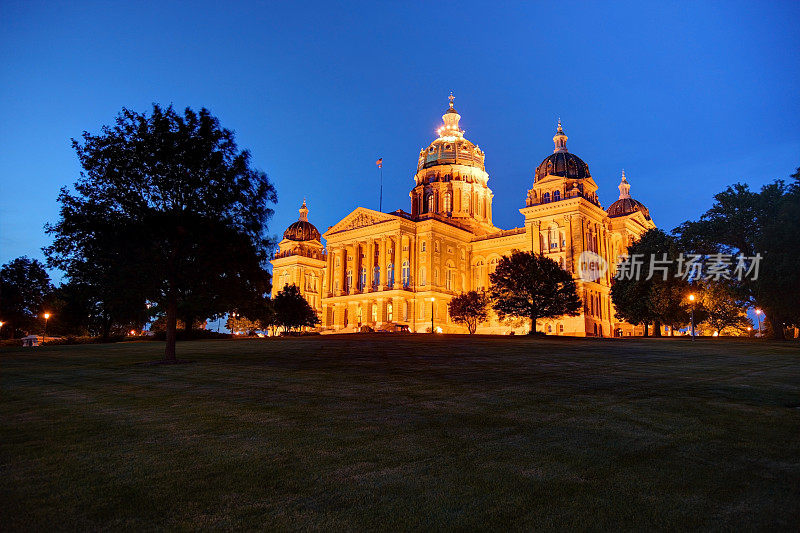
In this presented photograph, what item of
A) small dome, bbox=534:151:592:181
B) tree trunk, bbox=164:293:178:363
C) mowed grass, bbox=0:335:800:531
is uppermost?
small dome, bbox=534:151:592:181

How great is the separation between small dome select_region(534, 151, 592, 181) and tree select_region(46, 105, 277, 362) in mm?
62963

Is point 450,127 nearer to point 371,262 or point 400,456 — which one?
point 371,262

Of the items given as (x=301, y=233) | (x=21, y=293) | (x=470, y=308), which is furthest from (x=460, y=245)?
(x=21, y=293)

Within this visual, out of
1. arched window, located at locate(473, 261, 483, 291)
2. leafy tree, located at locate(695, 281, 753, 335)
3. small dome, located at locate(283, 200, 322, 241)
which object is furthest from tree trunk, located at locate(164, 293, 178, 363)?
small dome, located at locate(283, 200, 322, 241)

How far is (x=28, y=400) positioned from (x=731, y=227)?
49.9 meters

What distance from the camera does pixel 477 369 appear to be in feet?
65.5

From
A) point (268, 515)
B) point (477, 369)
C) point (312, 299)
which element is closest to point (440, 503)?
point (268, 515)

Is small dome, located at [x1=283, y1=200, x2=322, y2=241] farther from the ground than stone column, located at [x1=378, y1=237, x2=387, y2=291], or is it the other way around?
small dome, located at [x1=283, y1=200, x2=322, y2=241]

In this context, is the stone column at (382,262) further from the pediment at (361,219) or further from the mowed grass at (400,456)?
the mowed grass at (400,456)

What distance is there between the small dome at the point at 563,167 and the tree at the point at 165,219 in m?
63.0

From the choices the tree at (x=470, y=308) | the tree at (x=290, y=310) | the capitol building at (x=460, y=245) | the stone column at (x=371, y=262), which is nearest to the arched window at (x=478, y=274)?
the capitol building at (x=460, y=245)

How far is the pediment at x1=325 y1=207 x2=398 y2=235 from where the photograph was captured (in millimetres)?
86731

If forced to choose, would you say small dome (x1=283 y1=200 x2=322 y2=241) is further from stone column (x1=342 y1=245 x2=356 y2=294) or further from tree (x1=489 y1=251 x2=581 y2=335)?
tree (x1=489 y1=251 x2=581 y2=335)

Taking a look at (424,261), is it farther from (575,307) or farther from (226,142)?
(226,142)
